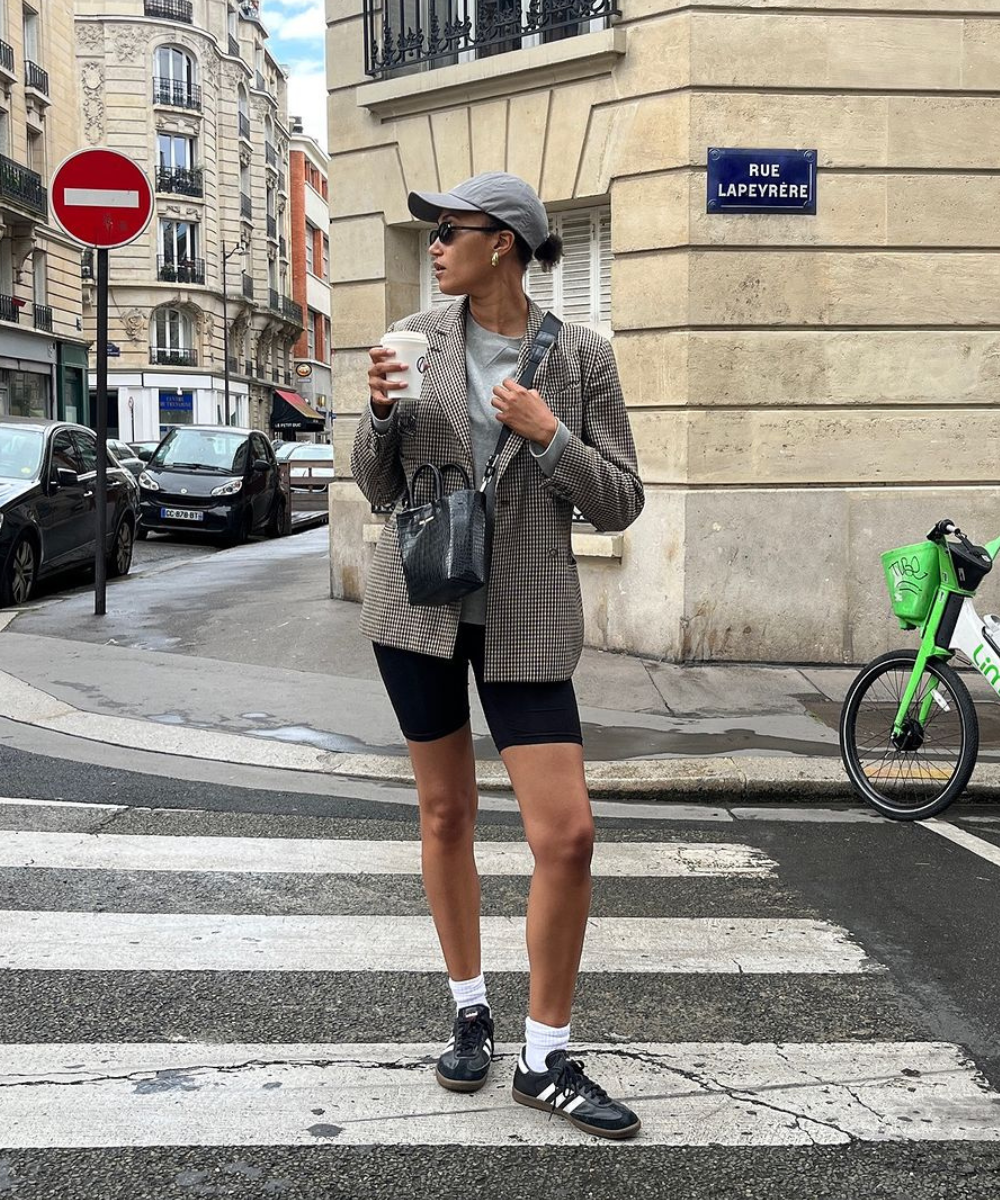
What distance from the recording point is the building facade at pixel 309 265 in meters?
81.2

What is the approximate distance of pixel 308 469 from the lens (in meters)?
29.9

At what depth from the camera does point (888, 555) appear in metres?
6.22

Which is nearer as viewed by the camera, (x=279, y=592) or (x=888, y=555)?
(x=888, y=555)

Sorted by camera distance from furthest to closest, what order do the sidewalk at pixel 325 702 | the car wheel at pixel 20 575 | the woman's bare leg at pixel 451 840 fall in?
the car wheel at pixel 20 575 → the sidewalk at pixel 325 702 → the woman's bare leg at pixel 451 840

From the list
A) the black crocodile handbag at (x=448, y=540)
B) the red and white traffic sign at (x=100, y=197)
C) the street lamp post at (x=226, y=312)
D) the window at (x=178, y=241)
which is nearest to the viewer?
the black crocodile handbag at (x=448, y=540)

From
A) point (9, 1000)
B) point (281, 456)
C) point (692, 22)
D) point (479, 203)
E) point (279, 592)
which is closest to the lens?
point (479, 203)

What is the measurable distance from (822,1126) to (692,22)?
7.67 meters

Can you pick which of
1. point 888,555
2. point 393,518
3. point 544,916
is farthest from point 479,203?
point 888,555

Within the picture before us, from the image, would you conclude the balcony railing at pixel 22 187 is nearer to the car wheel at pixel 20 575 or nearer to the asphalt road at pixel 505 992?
the car wheel at pixel 20 575

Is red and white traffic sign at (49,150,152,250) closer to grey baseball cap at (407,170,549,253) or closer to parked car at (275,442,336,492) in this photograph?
grey baseball cap at (407,170,549,253)

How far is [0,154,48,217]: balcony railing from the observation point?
38688mm

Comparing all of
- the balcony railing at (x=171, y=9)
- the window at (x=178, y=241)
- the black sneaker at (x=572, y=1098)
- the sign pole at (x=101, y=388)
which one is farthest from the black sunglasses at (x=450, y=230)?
the balcony railing at (x=171, y=9)

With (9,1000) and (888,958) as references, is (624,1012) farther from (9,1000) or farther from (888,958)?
(9,1000)

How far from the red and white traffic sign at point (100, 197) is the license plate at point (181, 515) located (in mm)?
8615
